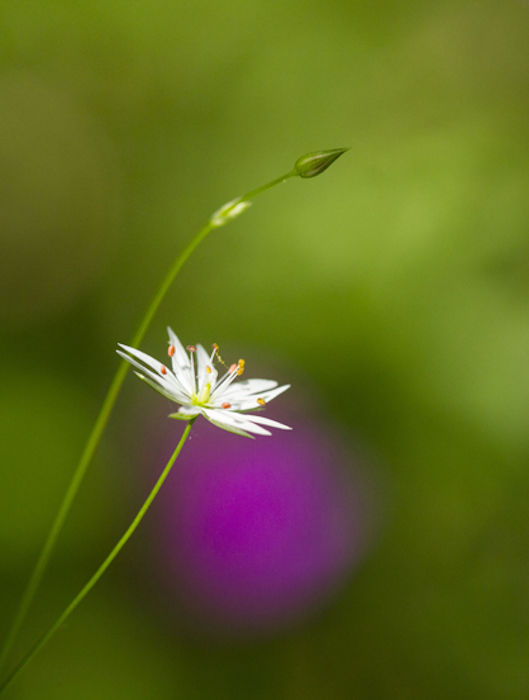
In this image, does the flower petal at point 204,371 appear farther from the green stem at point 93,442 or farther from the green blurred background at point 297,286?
the green blurred background at point 297,286

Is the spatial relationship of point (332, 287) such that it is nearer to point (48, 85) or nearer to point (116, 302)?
point (116, 302)

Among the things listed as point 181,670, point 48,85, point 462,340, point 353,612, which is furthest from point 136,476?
point 48,85

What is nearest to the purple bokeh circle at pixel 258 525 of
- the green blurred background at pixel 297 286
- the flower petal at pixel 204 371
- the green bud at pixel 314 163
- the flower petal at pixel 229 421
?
the green blurred background at pixel 297 286

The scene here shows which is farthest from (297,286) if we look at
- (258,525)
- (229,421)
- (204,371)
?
(229,421)

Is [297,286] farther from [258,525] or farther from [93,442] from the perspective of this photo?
[93,442]

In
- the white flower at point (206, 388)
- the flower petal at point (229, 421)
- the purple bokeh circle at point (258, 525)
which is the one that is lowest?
the purple bokeh circle at point (258, 525)

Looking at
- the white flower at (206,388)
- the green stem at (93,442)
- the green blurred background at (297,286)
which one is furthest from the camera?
the green blurred background at (297,286)

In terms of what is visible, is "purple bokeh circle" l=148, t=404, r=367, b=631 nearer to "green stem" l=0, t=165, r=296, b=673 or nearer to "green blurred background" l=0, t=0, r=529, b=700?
"green blurred background" l=0, t=0, r=529, b=700

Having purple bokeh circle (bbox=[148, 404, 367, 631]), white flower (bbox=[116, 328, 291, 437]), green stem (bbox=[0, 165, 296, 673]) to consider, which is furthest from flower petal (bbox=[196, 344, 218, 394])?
purple bokeh circle (bbox=[148, 404, 367, 631])
